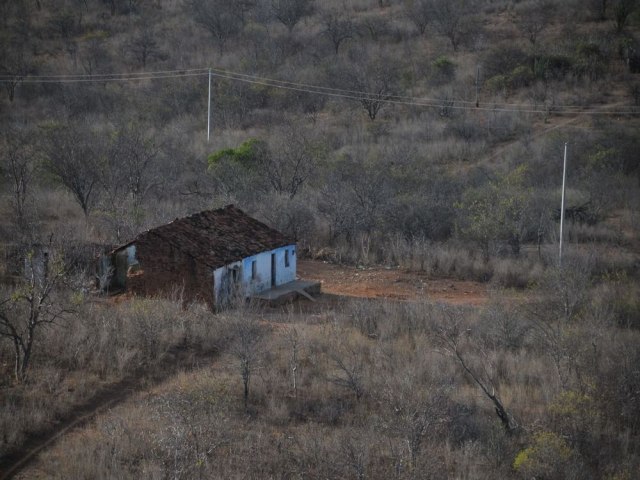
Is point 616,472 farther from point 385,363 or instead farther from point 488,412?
point 385,363

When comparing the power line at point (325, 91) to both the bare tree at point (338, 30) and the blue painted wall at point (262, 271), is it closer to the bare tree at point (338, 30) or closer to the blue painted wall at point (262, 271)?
the bare tree at point (338, 30)

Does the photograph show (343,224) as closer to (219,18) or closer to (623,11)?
(623,11)

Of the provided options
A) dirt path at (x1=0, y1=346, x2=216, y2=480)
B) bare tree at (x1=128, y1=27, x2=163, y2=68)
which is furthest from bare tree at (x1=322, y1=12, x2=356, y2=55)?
dirt path at (x1=0, y1=346, x2=216, y2=480)

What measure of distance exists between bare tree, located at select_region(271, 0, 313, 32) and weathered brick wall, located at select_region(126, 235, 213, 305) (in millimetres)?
38507

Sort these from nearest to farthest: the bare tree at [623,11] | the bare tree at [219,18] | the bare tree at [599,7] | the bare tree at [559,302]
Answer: the bare tree at [559,302] < the bare tree at [623,11] < the bare tree at [599,7] < the bare tree at [219,18]

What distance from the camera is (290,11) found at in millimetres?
56969

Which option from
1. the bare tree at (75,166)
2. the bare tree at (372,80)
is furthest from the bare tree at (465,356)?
the bare tree at (372,80)

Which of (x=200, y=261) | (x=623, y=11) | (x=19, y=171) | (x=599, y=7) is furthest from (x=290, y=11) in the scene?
(x=200, y=261)

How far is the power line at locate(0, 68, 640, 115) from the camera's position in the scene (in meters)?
39.7

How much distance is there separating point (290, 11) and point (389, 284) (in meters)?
38.0

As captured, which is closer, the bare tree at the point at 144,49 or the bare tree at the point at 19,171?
the bare tree at the point at 19,171

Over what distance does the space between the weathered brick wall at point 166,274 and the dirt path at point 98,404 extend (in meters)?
2.79

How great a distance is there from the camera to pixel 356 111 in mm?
43688

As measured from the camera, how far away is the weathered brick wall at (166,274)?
19.7 meters
